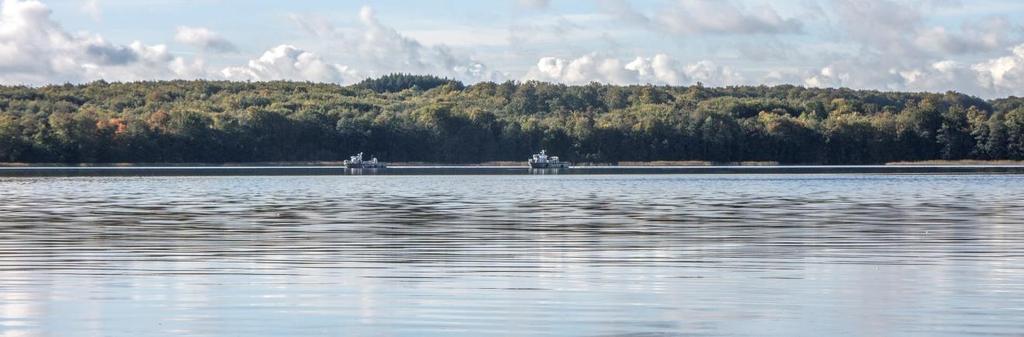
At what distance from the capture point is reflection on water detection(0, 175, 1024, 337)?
16766 millimetres

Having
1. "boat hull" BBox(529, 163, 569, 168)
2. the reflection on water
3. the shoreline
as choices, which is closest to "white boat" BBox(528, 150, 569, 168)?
"boat hull" BBox(529, 163, 569, 168)

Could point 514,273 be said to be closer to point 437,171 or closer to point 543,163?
point 437,171

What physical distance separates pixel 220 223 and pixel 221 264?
13.8 m

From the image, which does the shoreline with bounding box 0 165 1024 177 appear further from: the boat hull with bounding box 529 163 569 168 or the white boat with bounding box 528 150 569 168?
the white boat with bounding box 528 150 569 168

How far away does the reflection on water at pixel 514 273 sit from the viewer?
55.0 feet

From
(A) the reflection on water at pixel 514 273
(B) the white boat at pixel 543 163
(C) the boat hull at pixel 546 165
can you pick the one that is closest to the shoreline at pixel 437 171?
(C) the boat hull at pixel 546 165

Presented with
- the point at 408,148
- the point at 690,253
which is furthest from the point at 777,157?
the point at 690,253

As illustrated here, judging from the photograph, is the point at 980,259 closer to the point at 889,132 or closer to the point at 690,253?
the point at 690,253

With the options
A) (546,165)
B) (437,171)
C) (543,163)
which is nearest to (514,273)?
(437,171)

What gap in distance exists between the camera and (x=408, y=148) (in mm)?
194625

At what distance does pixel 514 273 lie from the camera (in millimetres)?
22641

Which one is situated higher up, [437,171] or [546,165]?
[546,165]

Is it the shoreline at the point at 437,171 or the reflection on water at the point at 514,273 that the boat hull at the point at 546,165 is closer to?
the shoreline at the point at 437,171

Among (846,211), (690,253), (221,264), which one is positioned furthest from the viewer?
(846,211)
